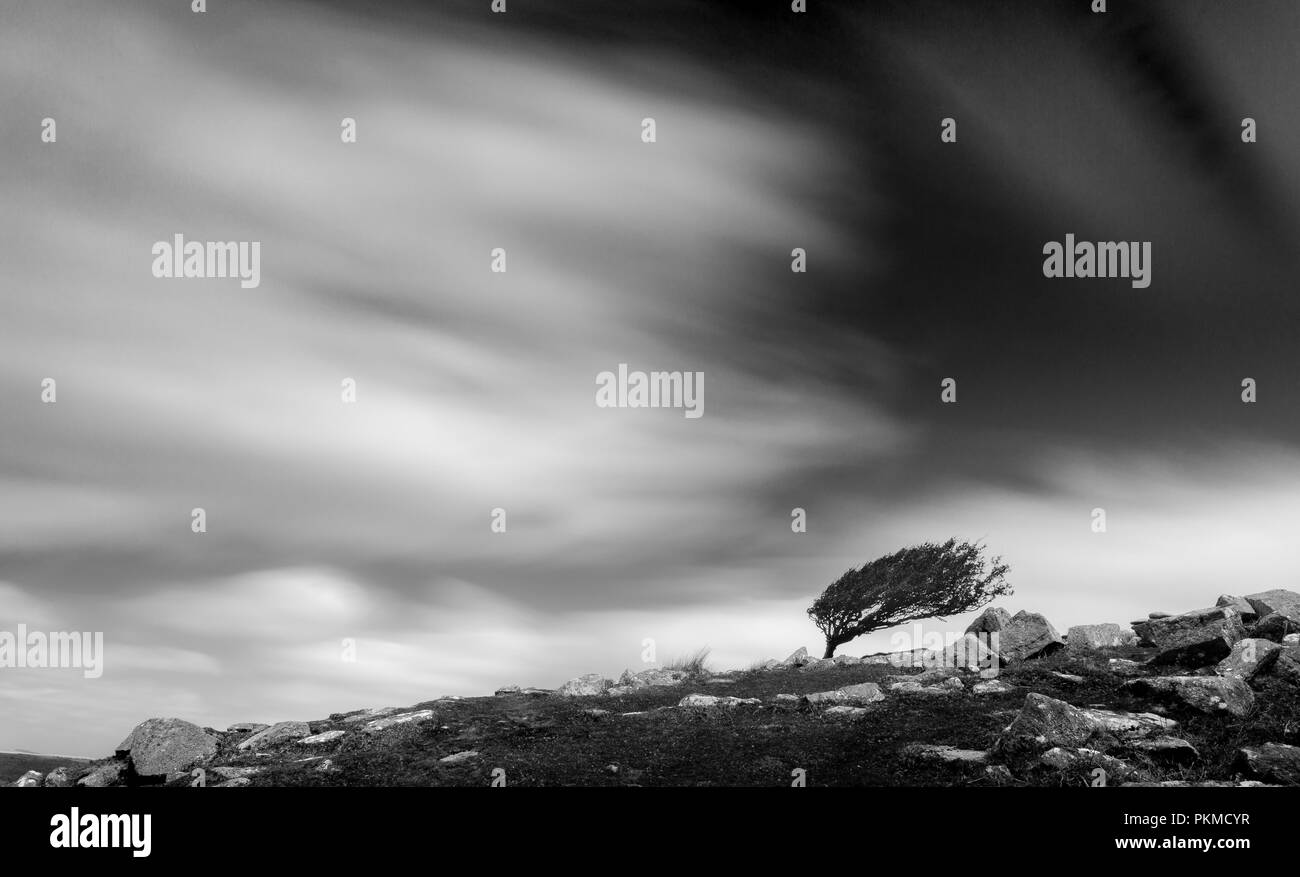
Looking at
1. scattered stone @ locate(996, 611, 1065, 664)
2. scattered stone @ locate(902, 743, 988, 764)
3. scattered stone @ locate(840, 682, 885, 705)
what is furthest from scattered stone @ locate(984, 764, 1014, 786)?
scattered stone @ locate(996, 611, 1065, 664)

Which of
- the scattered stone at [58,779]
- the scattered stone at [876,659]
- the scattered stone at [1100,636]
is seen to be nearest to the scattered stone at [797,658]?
the scattered stone at [876,659]

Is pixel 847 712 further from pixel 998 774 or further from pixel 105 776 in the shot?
pixel 105 776

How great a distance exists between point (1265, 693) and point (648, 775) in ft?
44.3

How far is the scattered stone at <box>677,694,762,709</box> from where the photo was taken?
24.3 metres

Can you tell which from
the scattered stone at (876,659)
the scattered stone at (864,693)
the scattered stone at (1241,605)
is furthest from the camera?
the scattered stone at (876,659)

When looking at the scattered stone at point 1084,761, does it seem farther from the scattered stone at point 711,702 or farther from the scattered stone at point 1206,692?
the scattered stone at point 711,702

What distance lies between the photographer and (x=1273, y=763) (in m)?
14.7

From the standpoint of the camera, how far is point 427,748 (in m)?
21.4

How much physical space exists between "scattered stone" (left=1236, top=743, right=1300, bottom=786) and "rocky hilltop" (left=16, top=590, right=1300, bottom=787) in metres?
0.04

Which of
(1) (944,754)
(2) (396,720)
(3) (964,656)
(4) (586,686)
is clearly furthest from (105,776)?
(3) (964,656)

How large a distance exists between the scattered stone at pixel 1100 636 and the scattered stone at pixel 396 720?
794 inches

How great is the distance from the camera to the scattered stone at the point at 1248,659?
783 inches

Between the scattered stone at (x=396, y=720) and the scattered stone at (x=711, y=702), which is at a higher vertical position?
the scattered stone at (x=711, y=702)
